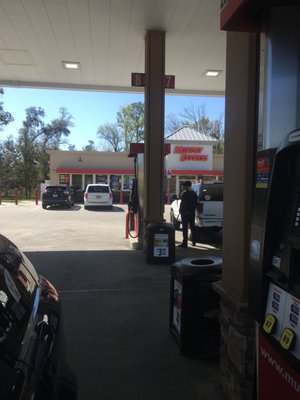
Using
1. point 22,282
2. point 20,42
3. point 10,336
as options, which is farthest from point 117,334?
point 20,42

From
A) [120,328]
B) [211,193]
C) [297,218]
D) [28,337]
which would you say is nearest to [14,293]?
[28,337]

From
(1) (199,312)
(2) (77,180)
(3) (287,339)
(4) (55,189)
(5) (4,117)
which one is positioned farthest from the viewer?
(5) (4,117)

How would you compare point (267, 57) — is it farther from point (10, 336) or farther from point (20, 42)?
point (20, 42)

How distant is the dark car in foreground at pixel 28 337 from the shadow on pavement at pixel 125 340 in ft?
4.29

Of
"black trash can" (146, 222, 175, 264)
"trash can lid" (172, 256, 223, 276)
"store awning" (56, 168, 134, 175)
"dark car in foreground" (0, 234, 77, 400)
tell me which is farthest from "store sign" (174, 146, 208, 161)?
"dark car in foreground" (0, 234, 77, 400)

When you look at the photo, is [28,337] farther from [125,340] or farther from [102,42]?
[102,42]

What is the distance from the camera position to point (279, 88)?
2.51m

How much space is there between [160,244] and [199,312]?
4610 mm

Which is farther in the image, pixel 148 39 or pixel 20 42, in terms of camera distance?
pixel 20 42

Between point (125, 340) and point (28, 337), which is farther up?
point (28, 337)

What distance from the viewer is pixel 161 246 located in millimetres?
8812

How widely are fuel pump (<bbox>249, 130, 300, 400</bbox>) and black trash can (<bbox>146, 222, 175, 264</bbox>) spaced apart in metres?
6.42

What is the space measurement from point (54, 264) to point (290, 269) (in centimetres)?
729

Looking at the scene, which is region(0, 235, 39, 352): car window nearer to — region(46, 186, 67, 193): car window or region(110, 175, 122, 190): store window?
region(46, 186, 67, 193): car window
